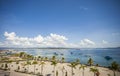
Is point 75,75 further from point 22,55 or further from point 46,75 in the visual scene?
point 22,55

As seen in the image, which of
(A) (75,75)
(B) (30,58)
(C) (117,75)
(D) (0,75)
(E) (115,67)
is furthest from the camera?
(B) (30,58)

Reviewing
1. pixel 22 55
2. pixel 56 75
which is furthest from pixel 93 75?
pixel 22 55

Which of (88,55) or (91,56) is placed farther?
(88,55)

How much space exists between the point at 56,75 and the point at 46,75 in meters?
1.67

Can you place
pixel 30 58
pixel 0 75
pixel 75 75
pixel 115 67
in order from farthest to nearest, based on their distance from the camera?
pixel 30 58, pixel 75 75, pixel 115 67, pixel 0 75

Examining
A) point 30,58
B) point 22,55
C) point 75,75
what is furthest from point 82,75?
point 22,55

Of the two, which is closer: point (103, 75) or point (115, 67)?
point (115, 67)

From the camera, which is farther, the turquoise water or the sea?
the turquoise water

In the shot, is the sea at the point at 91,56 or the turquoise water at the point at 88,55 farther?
the turquoise water at the point at 88,55

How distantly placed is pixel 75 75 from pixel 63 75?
2.17 m

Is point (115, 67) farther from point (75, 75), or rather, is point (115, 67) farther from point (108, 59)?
point (108, 59)

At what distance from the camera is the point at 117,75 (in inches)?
920

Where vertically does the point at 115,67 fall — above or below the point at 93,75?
above

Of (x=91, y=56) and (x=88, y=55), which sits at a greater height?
(x=88, y=55)
